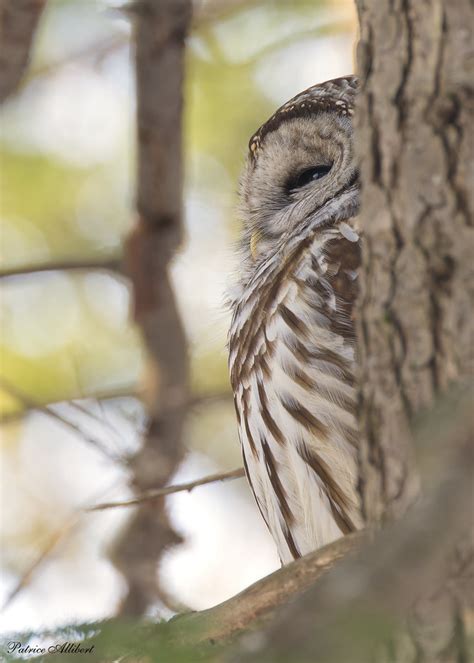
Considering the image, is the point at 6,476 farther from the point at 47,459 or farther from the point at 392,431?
the point at 392,431

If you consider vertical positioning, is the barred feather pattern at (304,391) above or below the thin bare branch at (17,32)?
below

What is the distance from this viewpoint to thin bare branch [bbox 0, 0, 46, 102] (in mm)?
4203

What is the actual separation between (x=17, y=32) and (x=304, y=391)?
7.13 feet

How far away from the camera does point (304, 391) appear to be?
300cm

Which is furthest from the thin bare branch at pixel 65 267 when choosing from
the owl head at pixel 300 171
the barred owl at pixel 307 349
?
the barred owl at pixel 307 349

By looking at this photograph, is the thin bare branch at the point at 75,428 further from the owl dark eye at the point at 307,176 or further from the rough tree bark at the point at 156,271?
the owl dark eye at the point at 307,176

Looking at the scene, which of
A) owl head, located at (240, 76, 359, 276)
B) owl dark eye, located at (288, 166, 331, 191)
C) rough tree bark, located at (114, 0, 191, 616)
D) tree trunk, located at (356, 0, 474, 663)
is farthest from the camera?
rough tree bark, located at (114, 0, 191, 616)

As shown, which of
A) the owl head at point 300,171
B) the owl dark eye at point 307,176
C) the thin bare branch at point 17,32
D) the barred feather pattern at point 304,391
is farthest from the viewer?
the thin bare branch at point 17,32

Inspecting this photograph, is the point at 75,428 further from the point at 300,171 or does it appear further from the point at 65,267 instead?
the point at 300,171

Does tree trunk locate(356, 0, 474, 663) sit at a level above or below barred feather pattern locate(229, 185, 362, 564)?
→ above

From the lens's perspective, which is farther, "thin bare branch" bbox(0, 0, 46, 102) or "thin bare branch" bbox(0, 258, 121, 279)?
"thin bare branch" bbox(0, 258, 121, 279)

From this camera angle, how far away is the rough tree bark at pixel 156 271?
4320mm

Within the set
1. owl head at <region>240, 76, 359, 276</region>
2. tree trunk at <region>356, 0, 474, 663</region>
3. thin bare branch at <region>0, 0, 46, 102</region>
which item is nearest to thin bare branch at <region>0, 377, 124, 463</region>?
owl head at <region>240, 76, 359, 276</region>

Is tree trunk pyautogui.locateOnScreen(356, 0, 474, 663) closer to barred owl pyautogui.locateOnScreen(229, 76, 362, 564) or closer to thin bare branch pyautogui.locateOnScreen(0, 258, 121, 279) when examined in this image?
barred owl pyautogui.locateOnScreen(229, 76, 362, 564)
